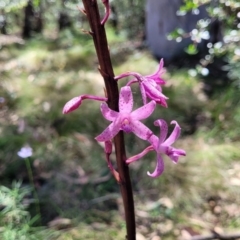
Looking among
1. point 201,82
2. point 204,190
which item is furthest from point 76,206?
point 201,82

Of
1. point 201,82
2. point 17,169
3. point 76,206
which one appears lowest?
point 76,206

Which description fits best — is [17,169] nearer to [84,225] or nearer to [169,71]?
[84,225]

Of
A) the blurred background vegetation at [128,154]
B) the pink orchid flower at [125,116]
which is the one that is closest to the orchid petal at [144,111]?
the pink orchid flower at [125,116]

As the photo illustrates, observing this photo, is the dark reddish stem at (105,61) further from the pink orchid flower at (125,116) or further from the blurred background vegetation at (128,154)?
the blurred background vegetation at (128,154)

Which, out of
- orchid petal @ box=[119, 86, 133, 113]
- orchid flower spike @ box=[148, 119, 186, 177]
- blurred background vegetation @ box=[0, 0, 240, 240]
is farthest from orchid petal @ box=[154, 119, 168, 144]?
blurred background vegetation @ box=[0, 0, 240, 240]

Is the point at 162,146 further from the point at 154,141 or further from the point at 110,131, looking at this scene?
the point at 110,131
